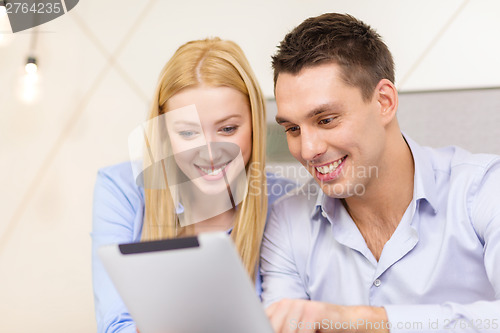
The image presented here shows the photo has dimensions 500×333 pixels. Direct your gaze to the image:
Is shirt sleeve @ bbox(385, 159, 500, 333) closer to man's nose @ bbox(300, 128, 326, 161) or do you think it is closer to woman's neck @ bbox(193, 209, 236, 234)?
man's nose @ bbox(300, 128, 326, 161)

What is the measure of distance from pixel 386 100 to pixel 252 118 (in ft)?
1.22

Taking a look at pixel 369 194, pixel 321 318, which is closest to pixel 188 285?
pixel 321 318

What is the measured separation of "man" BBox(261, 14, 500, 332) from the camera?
1345 mm

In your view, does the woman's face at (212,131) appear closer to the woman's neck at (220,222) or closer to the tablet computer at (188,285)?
the woman's neck at (220,222)

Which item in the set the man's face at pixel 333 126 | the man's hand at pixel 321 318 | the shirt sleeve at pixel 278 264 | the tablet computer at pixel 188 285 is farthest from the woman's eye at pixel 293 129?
the tablet computer at pixel 188 285

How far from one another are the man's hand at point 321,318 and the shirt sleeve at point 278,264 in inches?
12.1

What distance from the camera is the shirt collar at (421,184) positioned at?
1.37 metres

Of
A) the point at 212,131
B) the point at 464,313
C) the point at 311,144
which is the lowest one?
the point at 464,313

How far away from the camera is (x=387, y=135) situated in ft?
4.73

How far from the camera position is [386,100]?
144 cm

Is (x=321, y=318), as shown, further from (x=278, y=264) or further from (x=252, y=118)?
(x=252, y=118)

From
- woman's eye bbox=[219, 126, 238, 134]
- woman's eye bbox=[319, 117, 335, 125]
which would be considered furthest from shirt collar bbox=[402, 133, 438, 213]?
woman's eye bbox=[219, 126, 238, 134]

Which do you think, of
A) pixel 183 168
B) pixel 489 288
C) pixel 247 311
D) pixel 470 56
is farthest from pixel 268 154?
pixel 247 311

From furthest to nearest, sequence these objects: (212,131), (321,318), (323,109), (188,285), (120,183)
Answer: (120,183) < (212,131) < (323,109) < (321,318) < (188,285)
